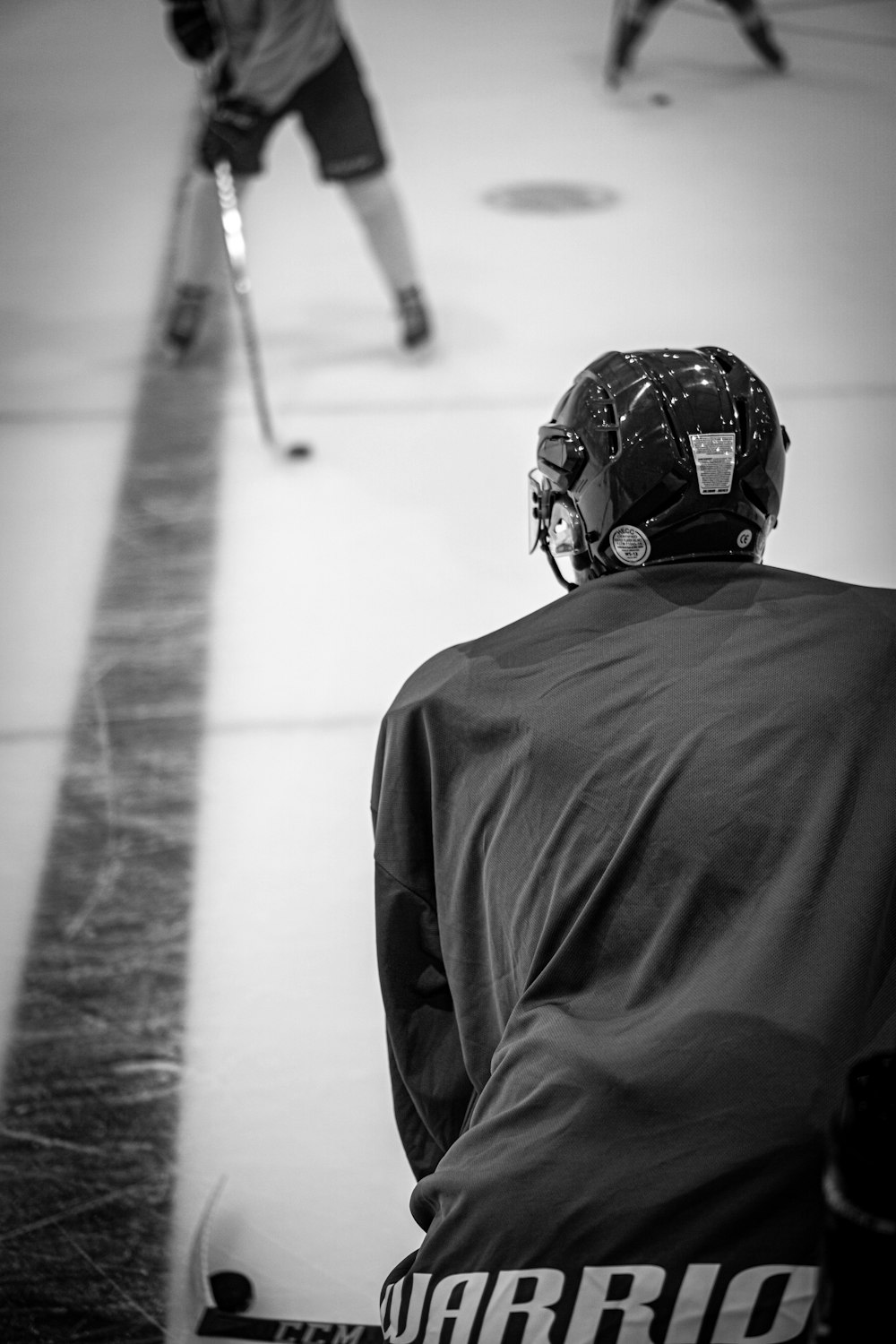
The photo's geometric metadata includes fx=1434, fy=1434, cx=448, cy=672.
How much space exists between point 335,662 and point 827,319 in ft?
7.83

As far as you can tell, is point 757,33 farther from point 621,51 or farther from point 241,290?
point 241,290

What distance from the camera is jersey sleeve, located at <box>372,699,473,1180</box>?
149 centimetres

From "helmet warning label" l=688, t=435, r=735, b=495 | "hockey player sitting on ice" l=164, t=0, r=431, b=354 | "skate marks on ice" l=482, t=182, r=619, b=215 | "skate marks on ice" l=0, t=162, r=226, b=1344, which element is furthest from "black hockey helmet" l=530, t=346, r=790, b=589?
"skate marks on ice" l=482, t=182, r=619, b=215

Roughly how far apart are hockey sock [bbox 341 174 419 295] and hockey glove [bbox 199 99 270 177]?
0.31 meters

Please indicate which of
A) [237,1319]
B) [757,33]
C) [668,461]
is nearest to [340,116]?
[668,461]

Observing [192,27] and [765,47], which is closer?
[192,27]

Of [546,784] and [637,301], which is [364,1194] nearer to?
[546,784]

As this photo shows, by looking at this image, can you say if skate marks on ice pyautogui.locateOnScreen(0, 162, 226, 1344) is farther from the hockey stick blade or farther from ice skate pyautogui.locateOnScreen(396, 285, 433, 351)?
ice skate pyautogui.locateOnScreen(396, 285, 433, 351)

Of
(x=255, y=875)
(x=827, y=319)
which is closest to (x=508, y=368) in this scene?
(x=827, y=319)

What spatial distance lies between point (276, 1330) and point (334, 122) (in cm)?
348

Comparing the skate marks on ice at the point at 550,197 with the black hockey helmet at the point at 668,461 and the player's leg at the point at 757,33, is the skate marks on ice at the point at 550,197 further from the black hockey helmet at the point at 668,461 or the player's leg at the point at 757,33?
the black hockey helmet at the point at 668,461

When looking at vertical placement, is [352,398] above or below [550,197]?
below

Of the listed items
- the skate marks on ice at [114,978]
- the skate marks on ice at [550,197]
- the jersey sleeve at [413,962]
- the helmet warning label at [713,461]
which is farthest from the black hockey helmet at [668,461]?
the skate marks on ice at [550,197]

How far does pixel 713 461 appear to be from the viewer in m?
1.52
